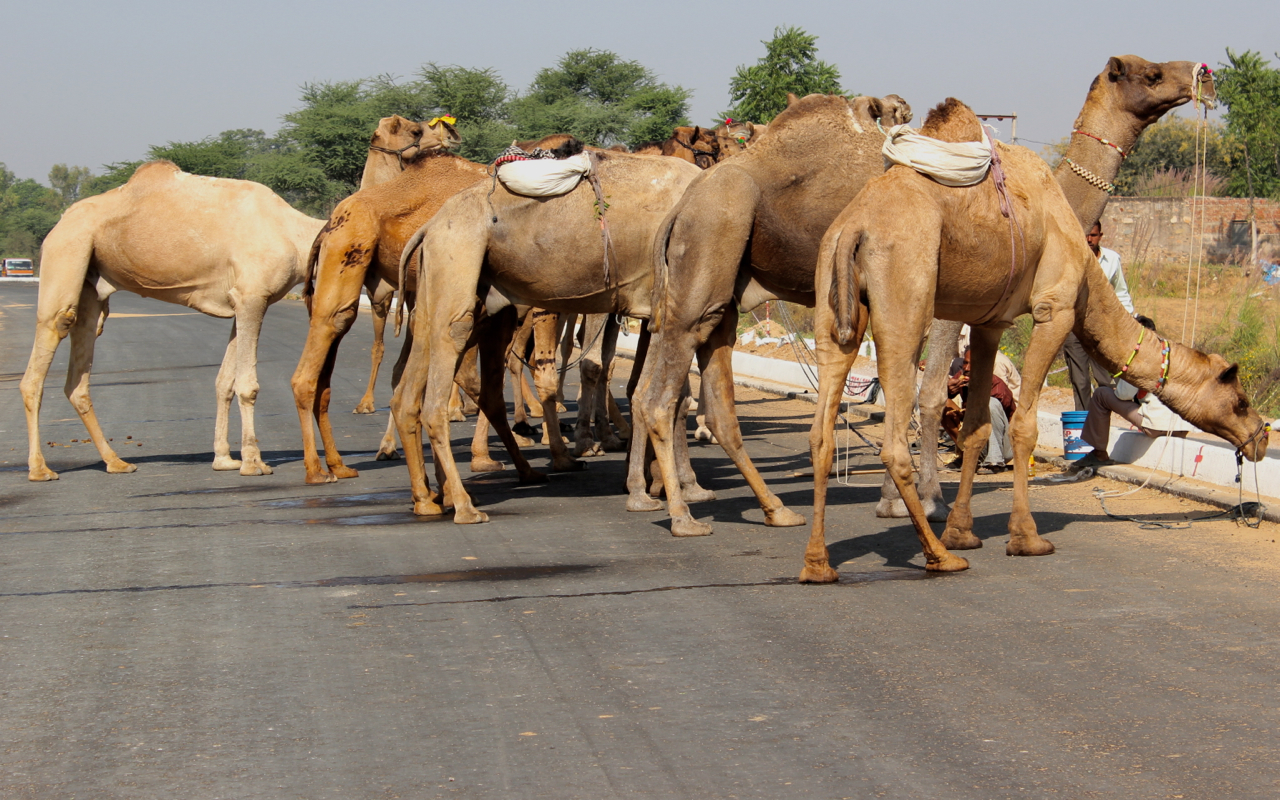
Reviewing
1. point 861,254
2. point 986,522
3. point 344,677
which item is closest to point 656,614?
point 344,677

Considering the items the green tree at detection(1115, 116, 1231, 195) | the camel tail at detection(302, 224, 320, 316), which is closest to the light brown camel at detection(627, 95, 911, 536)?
the camel tail at detection(302, 224, 320, 316)

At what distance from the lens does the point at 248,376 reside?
1144 centimetres

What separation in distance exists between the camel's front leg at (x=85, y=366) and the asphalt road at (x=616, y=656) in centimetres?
201

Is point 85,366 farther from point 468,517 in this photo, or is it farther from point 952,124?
point 952,124

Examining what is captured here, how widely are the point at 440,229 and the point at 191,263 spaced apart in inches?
141

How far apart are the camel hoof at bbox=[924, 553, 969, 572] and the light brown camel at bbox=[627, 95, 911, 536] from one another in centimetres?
163

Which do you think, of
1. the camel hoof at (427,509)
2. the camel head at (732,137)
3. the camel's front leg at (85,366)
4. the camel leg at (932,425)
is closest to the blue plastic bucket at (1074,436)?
the camel leg at (932,425)

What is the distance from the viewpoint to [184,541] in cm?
834

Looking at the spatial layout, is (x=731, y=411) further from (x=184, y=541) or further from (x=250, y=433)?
(x=250, y=433)

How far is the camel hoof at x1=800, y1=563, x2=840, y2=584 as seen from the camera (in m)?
6.84

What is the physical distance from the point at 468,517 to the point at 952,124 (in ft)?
12.9

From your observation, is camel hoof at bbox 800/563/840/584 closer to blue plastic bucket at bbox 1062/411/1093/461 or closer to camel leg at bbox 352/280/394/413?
blue plastic bucket at bbox 1062/411/1093/461

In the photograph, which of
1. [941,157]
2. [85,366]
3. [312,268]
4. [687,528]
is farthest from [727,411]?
[85,366]

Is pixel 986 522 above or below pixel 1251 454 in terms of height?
below
